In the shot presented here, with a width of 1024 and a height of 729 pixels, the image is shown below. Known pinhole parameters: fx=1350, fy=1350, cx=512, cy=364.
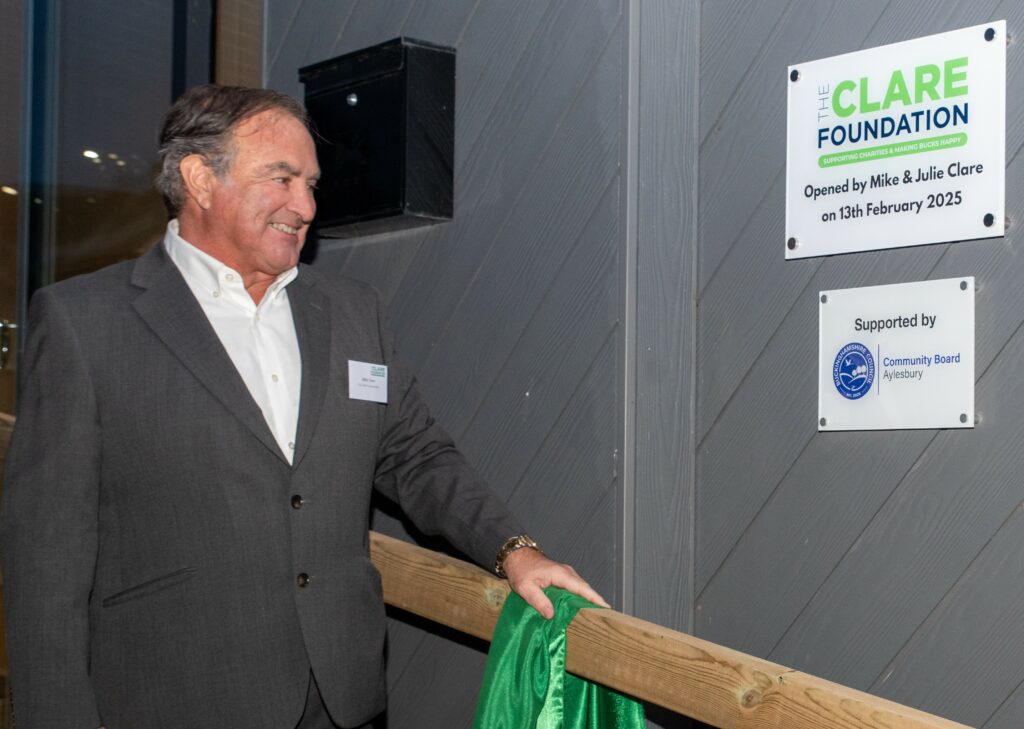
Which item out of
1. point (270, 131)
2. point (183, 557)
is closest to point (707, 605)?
point (183, 557)

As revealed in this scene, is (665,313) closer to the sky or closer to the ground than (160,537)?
closer to the sky

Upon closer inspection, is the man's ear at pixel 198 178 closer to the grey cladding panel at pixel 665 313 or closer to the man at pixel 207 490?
the man at pixel 207 490

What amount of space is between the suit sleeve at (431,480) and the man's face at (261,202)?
32cm

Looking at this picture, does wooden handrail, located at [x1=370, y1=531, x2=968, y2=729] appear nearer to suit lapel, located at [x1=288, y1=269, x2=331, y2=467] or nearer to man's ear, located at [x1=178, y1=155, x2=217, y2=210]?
suit lapel, located at [x1=288, y1=269, x2=331, y2=467]

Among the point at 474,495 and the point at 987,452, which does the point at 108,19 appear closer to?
the point at 474,495

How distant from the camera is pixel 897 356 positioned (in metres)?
2.40

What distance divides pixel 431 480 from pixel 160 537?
1.81ft

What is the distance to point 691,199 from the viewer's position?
9.02 feet

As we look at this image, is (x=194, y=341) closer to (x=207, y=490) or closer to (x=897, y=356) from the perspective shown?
(x=207, y=490)

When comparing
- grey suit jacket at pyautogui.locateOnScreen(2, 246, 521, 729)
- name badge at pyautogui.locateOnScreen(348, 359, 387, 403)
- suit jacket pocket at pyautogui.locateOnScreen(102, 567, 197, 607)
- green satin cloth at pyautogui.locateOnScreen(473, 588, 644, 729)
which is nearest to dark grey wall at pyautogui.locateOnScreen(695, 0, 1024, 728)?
green satin cloth at pyautogui.locateOnScreen(473, 588, 644, 729)

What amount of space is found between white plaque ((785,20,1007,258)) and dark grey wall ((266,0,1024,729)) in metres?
0.03

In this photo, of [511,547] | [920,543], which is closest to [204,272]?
[511,547]

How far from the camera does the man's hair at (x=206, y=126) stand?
254cm

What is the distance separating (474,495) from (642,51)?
39.5 inches
